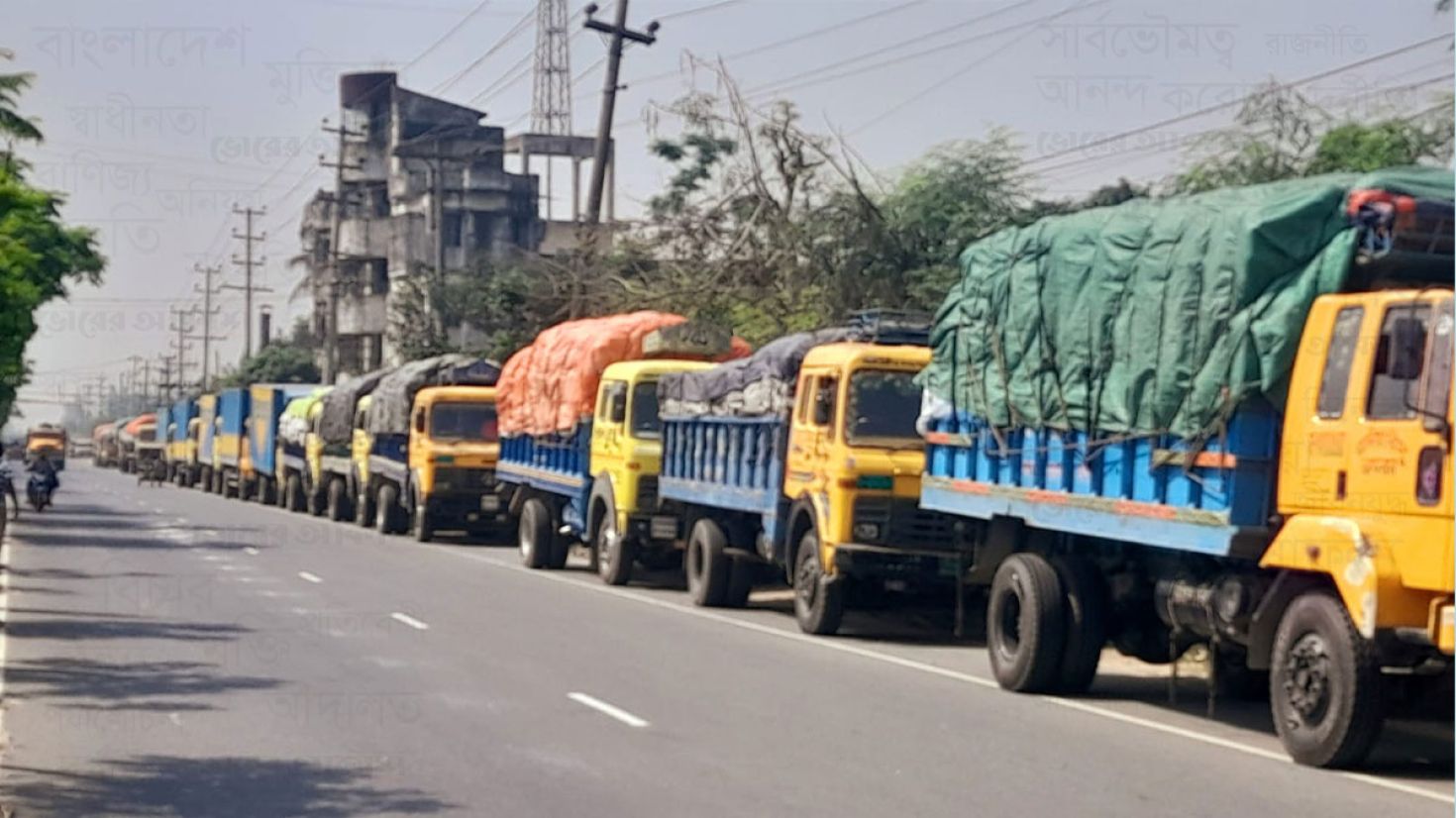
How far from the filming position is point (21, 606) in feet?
70.5

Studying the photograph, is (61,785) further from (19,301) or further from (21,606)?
(19,301)

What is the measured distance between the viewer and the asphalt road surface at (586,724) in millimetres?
10219

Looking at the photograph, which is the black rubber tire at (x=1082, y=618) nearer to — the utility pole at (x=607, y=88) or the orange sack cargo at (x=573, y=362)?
the orange sack cargo at (x=573, y=362)

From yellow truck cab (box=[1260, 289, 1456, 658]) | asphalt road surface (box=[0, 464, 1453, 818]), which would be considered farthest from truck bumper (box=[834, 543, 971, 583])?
yellow truck cab (box=[1260, 289, 1456, 658])

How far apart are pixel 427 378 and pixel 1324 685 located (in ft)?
90.4

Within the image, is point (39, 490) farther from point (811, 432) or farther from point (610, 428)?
point (811, 432)

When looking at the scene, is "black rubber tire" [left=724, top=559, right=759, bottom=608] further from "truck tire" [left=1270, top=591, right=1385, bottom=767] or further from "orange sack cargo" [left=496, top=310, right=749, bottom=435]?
"truck tire" [left=1270, top=591, right=1385, bottom=767]

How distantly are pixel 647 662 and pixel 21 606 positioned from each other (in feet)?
27.8

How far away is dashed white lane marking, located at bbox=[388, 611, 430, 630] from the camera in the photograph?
752 inches

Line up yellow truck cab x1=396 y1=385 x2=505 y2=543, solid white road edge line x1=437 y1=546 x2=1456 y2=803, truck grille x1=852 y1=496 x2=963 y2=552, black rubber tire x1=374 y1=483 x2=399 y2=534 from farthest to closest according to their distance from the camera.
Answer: black rubber tire x1=374 y1=483 x2=399 y2=534
yellow truck cab x1=396 y1=385 x2=505 y2=543
truck grille x1=852 y1=496 x2=963 y2=552
solid white road edge line x1=437 y1=546 x2=1456 y2=803

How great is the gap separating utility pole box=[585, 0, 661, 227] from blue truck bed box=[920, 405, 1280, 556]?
19570 millimetres

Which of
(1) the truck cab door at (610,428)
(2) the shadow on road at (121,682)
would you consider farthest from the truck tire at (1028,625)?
(1) the truck cab door at (610,428)

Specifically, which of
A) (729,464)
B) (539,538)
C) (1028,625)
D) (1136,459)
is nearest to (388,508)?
(539,538)

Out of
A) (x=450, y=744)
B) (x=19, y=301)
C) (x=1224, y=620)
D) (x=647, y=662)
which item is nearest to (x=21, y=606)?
(x=19, y=301)
